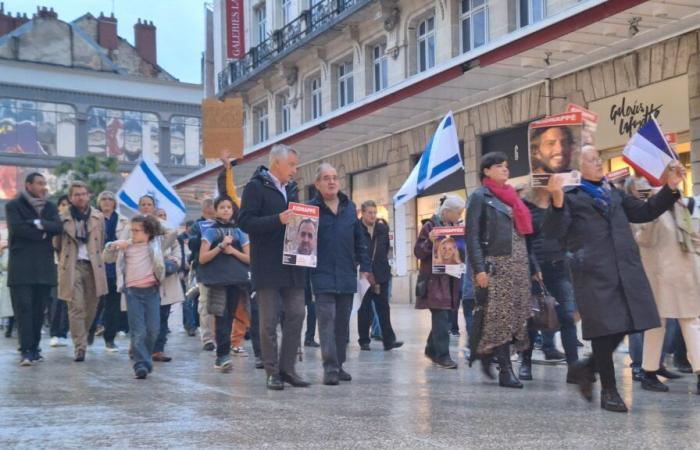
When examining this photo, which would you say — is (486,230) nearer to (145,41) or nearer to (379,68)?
(379,68)

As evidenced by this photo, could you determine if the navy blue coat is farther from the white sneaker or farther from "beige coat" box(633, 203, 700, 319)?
the white sneaker

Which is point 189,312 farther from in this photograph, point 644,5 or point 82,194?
point 644,5

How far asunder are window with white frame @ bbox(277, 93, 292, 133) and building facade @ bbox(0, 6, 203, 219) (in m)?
21.1

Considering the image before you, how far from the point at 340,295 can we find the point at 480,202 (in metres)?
1.34

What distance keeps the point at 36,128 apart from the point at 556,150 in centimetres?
4917

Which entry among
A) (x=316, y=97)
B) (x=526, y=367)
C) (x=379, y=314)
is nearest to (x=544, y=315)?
(x=526, y=367)

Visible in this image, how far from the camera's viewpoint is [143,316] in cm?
846

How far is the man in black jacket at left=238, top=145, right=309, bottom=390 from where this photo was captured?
708 centimetres

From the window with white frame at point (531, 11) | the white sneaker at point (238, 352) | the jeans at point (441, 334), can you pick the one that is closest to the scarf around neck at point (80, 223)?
the white sneaker at point (238, 352)

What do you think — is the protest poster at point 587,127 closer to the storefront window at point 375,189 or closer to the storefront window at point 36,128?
the storefront window at point 375,189

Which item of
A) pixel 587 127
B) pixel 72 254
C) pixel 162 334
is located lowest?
pixel 162 334

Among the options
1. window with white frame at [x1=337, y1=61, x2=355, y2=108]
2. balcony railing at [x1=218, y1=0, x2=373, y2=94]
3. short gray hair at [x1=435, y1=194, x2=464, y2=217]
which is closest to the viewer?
short gray hair at [x1=435, y1=194, x2=464, y2=217]

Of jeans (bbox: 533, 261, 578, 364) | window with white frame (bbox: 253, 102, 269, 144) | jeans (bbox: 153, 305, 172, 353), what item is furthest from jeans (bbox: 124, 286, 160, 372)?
window with white frame (bbox: 253, 102, 269, 144)

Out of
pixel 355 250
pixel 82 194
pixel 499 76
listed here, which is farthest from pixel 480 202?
pixel 499 76
